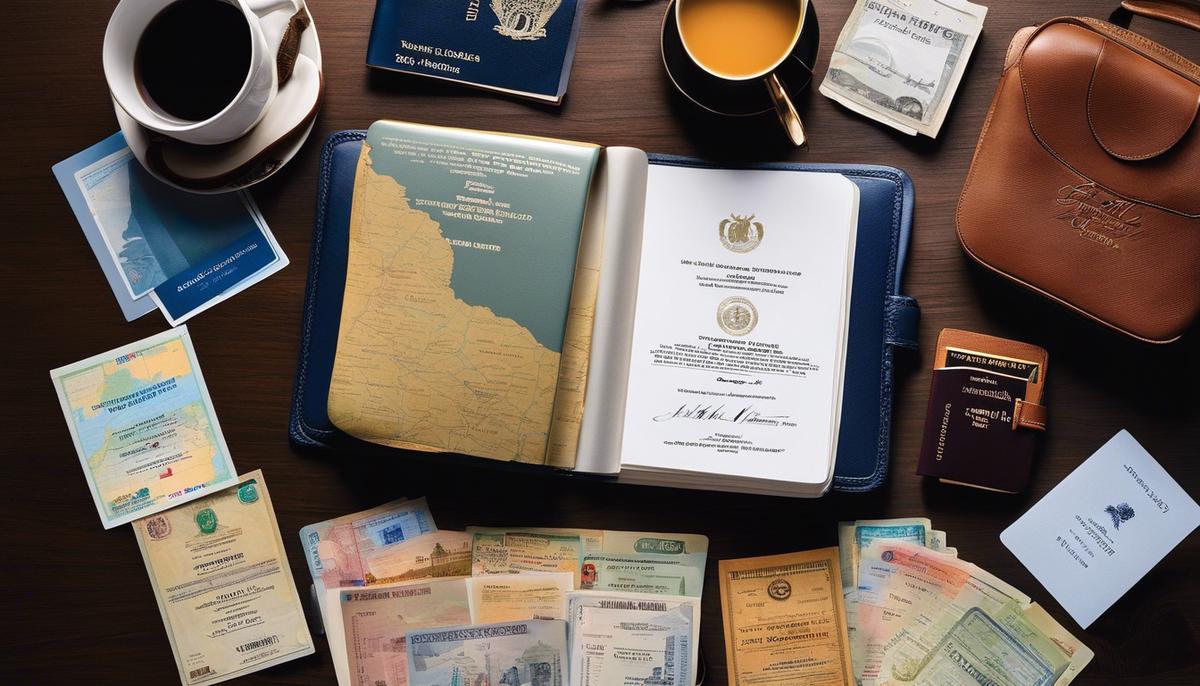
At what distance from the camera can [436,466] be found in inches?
34.0

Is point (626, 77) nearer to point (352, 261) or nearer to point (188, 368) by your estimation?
point (352, 261)

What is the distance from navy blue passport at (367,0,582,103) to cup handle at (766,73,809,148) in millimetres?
233

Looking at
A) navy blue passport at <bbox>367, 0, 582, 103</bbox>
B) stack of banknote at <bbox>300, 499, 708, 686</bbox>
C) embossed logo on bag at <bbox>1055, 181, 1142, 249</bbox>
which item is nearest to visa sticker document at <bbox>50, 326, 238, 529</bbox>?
stack of banknote at <bbox>300, 499, 708, 686</bbox>

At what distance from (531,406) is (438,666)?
1.03 ft

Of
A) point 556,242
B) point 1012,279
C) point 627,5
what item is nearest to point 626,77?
point 627,5

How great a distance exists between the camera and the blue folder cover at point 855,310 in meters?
0.81

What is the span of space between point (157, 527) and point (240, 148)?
429 mm

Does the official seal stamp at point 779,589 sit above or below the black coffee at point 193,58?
below

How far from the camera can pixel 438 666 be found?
0.84m

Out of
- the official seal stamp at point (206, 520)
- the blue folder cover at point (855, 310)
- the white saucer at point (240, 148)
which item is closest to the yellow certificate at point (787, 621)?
the blue folder cover at point (855, 310)

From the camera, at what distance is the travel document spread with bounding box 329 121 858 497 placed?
0.79m
